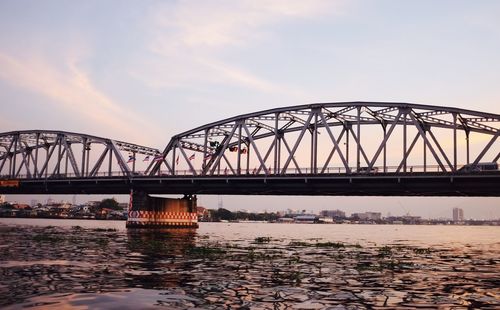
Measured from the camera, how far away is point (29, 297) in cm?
1669

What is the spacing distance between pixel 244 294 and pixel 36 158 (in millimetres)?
120164

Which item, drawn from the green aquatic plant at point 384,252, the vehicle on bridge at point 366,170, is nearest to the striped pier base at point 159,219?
the vehicle on bridge at point 366,170

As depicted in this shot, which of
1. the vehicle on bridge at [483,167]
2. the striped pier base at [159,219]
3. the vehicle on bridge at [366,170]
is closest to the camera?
the vehicle on bridge at [483,167]

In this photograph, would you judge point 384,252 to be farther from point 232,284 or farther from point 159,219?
point 159,219

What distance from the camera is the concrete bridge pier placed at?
103 metres

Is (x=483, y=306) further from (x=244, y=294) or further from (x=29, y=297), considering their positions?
(x=29, y=297)

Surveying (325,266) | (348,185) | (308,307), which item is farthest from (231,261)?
(348,185)

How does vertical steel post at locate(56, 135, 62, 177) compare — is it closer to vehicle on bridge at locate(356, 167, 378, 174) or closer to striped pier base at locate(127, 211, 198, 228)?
striped pier base at locate(127, 211, 198, 228)

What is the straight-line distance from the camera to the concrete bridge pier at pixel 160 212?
103m

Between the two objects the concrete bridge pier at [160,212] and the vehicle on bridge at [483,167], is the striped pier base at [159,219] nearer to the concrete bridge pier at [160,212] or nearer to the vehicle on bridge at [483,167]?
the concrete bridge pier at [160,212]

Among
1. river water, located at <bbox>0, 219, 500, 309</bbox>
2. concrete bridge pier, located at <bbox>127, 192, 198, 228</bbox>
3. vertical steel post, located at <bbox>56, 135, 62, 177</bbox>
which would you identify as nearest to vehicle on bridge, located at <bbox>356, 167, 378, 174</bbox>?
river water, located at <bbox>0, 219, 500, 309</bbox>

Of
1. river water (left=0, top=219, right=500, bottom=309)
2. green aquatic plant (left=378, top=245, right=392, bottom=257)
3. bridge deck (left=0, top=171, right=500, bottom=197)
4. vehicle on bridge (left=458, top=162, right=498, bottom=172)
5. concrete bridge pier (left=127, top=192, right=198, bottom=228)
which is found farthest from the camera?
concrete bridge pier (left=127, top=192, right=198, bottom=228)

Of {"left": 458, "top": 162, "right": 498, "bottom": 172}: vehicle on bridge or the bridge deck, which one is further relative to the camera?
{"left": 458, "top": 162, "right": 498, "bottom": 172}: vehicle on bridge

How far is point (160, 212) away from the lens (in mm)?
106500
